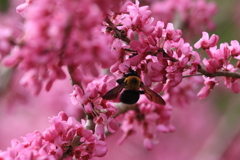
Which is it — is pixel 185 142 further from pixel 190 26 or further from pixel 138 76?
pixel 138 76

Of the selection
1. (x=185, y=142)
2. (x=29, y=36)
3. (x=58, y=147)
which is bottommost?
(x=185, y=142)

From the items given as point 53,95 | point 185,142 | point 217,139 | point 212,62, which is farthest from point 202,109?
point 212,62

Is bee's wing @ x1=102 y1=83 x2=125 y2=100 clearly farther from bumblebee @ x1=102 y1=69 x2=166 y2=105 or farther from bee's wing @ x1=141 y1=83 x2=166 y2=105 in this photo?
bee's wing @ x1=141 y1=83 x2=166 y2=105

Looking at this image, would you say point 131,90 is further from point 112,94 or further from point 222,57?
point 222,57

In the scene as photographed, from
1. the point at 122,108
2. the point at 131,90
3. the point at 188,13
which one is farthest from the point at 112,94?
the point at 188,13

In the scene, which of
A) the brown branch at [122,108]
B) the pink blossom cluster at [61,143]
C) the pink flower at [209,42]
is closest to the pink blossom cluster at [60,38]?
the pink blossom cluster at [61,143]
